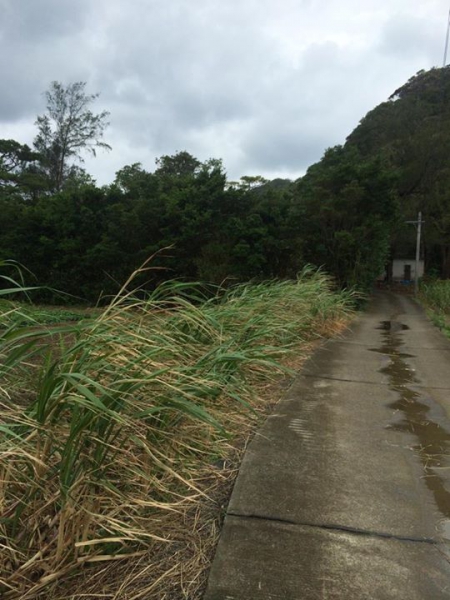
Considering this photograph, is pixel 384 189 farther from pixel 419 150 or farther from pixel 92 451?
pixel 419 150

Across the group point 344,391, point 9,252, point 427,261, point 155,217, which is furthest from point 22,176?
point 344,391

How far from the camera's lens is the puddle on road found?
2113 millimetres

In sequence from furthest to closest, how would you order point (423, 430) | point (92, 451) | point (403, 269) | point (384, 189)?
point (403, 269), point (384, 189), point (423, 430), point (92, 451)

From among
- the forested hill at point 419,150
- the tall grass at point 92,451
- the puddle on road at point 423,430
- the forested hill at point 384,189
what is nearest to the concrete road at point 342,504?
the puddle on road at point 423,430

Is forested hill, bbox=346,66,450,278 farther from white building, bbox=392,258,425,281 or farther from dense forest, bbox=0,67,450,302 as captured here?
white building, bbox=392,258,425,281

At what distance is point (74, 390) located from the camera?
Result: 1.73 metres

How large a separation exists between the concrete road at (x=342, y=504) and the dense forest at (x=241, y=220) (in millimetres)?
6386

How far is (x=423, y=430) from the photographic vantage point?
2.93m

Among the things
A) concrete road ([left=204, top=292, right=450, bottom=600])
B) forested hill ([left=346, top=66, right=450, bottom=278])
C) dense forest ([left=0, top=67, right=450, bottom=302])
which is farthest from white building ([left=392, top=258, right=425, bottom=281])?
concrete road ([left=204, top=292, right=450, bottom=600])

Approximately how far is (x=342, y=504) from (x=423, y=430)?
128 cm

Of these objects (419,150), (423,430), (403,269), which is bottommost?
(423,430)

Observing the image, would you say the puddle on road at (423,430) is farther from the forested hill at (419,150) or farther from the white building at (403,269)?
the white building at (403,269)

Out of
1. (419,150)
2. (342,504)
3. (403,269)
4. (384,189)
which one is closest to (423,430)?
(342,504)

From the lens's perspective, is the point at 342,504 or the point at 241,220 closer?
the point at 342,504
